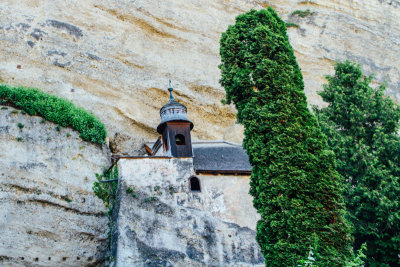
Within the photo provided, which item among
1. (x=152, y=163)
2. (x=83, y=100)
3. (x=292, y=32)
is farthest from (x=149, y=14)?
(x=152, y=163)

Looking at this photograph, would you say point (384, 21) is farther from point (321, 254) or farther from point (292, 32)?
point (321, 254)

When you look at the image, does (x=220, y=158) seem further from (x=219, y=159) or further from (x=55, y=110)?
(x=55, y=110)

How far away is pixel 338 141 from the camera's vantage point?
56.2ft

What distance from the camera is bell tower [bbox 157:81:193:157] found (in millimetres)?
18125

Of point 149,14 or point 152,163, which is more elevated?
point 149,14

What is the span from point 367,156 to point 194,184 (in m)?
6.39

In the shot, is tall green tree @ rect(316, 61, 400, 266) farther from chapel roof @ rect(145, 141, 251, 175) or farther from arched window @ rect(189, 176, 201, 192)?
arched window @ rect(189, 176, 201, 192)

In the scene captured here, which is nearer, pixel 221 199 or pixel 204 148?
pixel 221 199

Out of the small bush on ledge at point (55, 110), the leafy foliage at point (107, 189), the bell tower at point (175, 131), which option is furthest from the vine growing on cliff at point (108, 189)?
the bell tower at point (175, 131)

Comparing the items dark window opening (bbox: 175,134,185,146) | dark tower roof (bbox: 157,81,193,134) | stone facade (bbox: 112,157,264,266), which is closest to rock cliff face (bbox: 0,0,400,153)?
dark tower roof (bbox: 157,81,193,134)

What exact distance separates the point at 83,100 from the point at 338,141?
1104cm

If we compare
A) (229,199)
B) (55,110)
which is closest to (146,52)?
(55,110)

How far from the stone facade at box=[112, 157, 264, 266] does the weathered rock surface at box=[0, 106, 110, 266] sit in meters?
1.85

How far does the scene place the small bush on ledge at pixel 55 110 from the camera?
17797 mm
